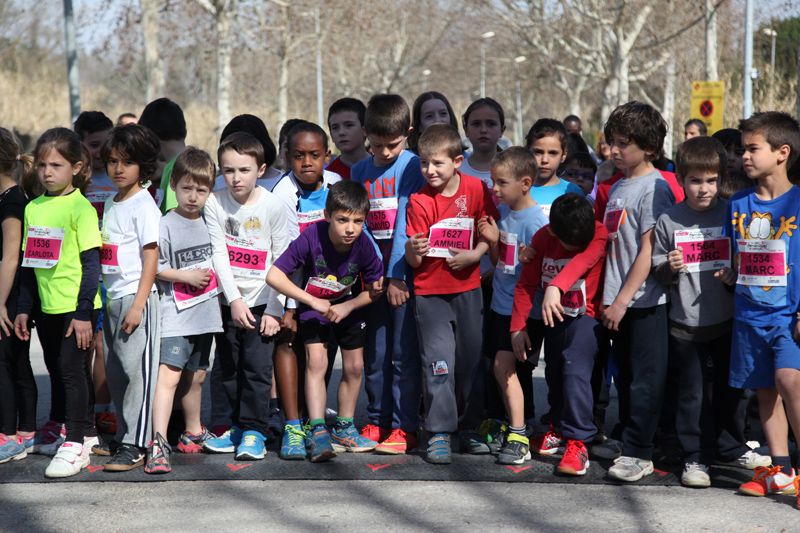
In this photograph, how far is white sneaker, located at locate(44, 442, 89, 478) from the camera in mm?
5473

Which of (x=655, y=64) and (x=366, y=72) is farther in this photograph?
(x=366, y=72)

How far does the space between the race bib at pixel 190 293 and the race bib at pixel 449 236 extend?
1230mm

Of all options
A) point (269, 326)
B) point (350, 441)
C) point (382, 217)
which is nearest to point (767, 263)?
point (382, 217)

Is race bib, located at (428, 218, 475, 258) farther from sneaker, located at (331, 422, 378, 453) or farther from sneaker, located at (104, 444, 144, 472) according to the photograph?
sneaker, located at (104, 444, 144, 472)

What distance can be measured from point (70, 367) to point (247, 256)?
1.11 m

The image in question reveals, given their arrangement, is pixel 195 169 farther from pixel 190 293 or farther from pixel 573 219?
pixel 573 219

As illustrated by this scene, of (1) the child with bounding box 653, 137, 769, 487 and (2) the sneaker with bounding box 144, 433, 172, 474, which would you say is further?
(2) the sneaker with bounding box 144, 433, 172, 474

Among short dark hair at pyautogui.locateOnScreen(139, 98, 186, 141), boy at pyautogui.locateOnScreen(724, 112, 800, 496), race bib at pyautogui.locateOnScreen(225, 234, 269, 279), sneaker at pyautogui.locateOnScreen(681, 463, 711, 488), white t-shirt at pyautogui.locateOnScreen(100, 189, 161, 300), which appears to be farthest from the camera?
short dark hair at pyautogui.locateOnScreen(139, 98, 186, 141)

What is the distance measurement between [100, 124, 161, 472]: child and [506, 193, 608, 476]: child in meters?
1.92

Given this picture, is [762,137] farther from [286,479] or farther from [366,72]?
[366,72]

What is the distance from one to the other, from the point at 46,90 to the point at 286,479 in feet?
109

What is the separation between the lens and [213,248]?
5.79 m

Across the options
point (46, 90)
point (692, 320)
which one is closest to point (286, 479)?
point (692, 320)

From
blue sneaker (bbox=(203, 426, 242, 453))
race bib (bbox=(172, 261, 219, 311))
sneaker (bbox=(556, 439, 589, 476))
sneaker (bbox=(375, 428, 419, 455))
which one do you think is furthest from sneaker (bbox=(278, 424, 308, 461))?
sneaker (bbox=(556, 439, 589, 476))
